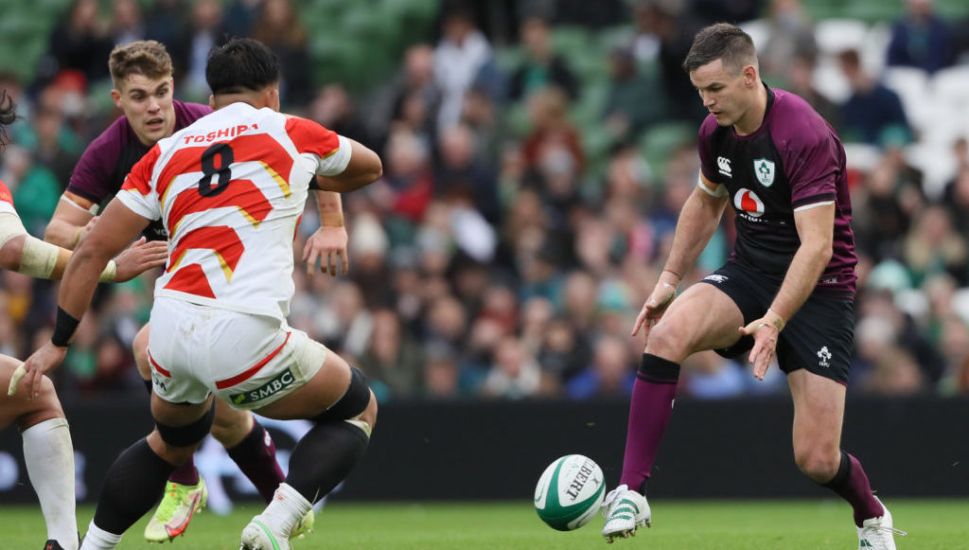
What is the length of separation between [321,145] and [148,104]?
1691 millimetres

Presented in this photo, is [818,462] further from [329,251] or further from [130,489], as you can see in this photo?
[130,489]

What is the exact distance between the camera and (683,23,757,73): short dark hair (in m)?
7.16

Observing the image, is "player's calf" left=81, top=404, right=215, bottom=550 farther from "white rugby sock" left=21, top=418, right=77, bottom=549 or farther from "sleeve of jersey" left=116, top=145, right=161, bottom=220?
"sleeve of jersey" left=116, top=145, right=161, bottom=220

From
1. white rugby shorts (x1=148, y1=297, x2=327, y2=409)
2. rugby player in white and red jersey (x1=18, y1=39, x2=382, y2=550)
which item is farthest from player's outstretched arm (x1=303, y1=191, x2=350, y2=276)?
white rugby shorts (x1=148, y1=297, x2=327, y2=409)

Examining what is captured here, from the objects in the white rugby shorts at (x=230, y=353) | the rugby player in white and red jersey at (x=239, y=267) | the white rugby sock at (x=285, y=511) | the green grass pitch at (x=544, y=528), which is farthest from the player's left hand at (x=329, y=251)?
the green grass pitch at (x=544, y=528)

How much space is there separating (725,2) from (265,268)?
33.4 ft

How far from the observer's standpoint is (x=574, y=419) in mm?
12148

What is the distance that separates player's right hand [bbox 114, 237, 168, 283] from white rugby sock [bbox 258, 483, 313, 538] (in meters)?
1.15

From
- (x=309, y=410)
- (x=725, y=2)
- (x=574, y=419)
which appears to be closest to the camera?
(x=309, y=410)

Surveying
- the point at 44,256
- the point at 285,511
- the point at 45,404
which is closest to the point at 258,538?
the point at 285,511

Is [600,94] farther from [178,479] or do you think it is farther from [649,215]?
[178,479]

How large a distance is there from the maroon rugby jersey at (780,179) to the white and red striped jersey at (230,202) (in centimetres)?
207

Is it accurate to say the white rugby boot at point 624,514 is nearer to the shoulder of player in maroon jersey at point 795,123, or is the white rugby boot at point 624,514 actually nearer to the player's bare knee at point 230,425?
the shoulder of player in maroon jersey at point 795,123

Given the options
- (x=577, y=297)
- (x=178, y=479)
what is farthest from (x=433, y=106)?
(x=178, y=479)
